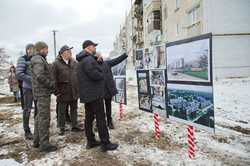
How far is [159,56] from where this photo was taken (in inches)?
204

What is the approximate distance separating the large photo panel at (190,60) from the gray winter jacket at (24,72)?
2.84 meters

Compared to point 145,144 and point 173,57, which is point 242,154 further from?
point 173,57

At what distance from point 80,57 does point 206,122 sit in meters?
2.42

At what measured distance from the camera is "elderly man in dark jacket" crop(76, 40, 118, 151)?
14.3 feet

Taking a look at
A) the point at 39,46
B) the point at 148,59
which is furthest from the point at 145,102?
the point at 39,46

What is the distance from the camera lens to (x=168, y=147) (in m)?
4.79

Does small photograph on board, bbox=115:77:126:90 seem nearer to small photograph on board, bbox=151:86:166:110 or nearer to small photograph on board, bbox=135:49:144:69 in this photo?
small photograph on board, bbox=135:49:144:69

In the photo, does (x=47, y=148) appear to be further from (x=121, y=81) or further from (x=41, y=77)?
(x=121, y=81)

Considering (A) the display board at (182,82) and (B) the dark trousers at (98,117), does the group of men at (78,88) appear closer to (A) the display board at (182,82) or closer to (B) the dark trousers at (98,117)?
(B) the dark trousers at (98,117)

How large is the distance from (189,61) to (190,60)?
0.03 metres

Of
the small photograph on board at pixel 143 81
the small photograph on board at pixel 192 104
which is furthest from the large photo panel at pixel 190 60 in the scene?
the small photograph on board at pixel 143 81

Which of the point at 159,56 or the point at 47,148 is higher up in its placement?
the point at 159,56

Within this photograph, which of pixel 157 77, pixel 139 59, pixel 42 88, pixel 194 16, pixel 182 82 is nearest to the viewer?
pixel 182 82

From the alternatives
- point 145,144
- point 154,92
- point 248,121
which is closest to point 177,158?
point 145,144
